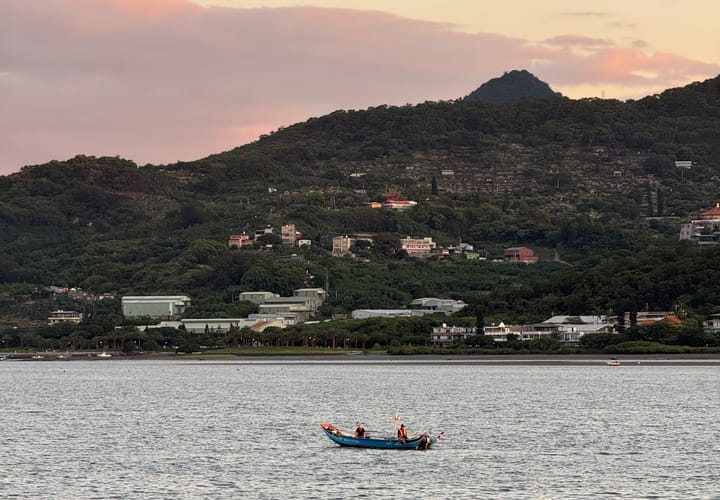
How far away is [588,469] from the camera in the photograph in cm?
7244

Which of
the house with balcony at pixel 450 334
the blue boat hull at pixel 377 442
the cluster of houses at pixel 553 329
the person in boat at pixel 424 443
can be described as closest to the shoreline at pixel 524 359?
the house with balcony at pixel 450 334

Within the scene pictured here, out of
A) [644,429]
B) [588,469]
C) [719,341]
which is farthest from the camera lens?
[719,341]

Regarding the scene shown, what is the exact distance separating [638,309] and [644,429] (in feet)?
331

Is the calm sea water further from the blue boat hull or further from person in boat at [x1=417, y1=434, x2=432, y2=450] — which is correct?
person in boat at [x1=417, y1=434, x2=432, y2=450]

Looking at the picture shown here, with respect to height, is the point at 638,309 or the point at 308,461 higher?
the point at 638,309

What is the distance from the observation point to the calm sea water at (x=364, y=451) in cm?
6738

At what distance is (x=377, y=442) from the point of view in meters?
80.2

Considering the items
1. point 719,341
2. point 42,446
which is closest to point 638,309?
point 719,341

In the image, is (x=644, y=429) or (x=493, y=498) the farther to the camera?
(x=644, y=429)

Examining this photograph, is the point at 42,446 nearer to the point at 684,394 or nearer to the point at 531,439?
the point at 531,439

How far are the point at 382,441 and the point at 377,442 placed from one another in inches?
13.3

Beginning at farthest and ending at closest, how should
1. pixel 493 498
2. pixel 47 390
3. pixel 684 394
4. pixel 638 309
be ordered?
1. pixel 638 309
2. pixel 47 390
3. pixel 684 394
4. pixel 493 498

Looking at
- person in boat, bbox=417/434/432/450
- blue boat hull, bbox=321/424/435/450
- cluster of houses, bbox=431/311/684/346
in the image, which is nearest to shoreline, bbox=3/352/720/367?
cluster of houses, bbox=431/311/684/346

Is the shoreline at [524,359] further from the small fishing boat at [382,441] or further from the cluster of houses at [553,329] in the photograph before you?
the small fishing boat at [382,441]
